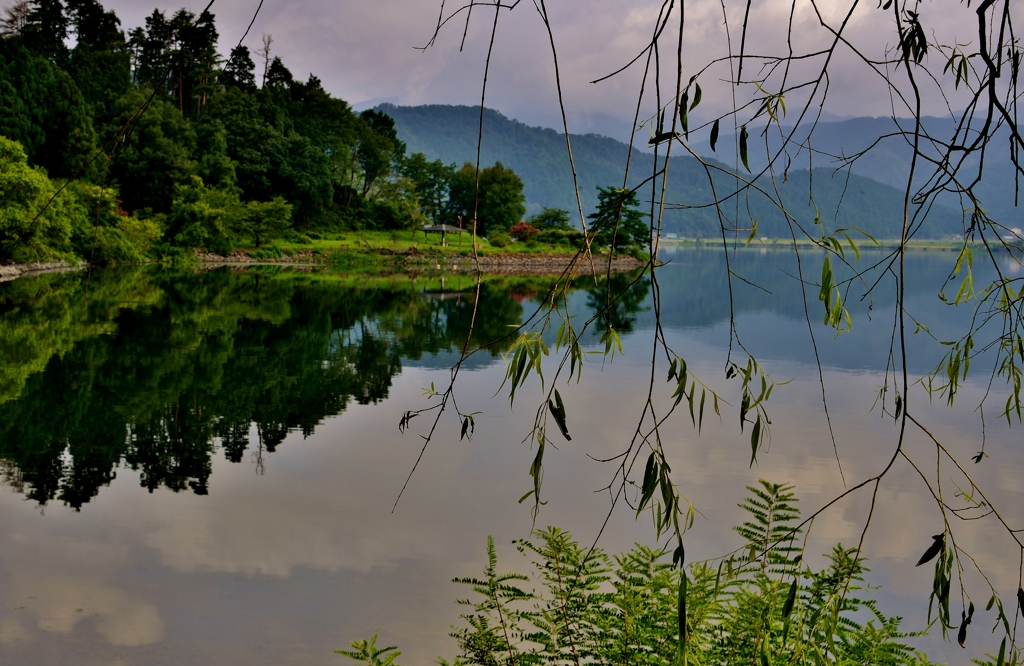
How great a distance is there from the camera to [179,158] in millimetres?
34625

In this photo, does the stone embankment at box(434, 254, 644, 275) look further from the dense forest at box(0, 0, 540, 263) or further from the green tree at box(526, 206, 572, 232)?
the green tree at box(526, 206, 572, 232)

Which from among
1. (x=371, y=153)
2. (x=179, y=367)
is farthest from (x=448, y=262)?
(x=179, y=367)

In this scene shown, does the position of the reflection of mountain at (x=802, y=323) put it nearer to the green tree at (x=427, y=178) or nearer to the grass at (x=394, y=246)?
the grass at (x=394, y=246)

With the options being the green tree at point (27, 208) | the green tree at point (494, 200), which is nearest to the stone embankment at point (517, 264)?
the green tree at point (494, 200)

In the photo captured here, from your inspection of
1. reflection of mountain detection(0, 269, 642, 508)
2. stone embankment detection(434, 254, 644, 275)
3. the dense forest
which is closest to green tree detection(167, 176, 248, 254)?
the dense forest

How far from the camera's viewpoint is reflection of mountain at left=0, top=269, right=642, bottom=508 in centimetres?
761

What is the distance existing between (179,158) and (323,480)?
3120 cm

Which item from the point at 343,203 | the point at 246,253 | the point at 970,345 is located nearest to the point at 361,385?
the point at 970,345

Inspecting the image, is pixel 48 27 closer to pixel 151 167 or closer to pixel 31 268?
pixel 151 167

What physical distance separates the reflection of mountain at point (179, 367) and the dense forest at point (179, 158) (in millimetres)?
4531

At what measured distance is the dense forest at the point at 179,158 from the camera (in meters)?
25.2

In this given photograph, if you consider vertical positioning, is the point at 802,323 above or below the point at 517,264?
below

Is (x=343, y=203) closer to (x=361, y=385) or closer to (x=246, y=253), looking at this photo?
(x=246, y=253)

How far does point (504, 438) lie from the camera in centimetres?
902
